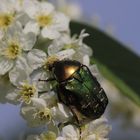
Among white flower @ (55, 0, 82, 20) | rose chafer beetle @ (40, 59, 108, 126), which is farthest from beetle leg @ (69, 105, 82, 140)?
white flower @ (55, 0, 82, 20)

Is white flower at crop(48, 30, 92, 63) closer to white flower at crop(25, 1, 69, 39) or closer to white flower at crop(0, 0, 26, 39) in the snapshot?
white flower at crop(25, 1, 69, 39)

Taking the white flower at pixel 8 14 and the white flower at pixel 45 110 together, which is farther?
the white flower at pixel 8 14

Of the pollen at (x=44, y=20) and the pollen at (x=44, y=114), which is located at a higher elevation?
the pollen at (x=44, y=20)

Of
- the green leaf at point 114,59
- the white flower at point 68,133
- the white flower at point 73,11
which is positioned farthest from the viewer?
the white flower at point 73,11

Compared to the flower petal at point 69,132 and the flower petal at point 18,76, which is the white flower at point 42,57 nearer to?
the flower petal at point 18,76

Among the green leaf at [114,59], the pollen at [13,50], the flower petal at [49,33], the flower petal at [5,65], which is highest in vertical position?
the flower petal at [49,33]

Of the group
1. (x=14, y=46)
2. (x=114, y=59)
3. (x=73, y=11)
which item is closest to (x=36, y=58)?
(x=14, y=46)

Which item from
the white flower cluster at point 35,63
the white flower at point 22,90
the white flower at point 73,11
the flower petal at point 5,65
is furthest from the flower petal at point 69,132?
the white flower at point 73,11

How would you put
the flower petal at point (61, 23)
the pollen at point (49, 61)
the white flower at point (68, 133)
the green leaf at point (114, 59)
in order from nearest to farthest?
the white flower at point (68, 133) → the pollen at point (49, 61) → the flower petal at point (61, 23) → the green leaf at point (114, 59)

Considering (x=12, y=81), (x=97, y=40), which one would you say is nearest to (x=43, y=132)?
(x=12, y=81)

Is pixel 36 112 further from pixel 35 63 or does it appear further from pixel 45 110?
pixel 35 63
